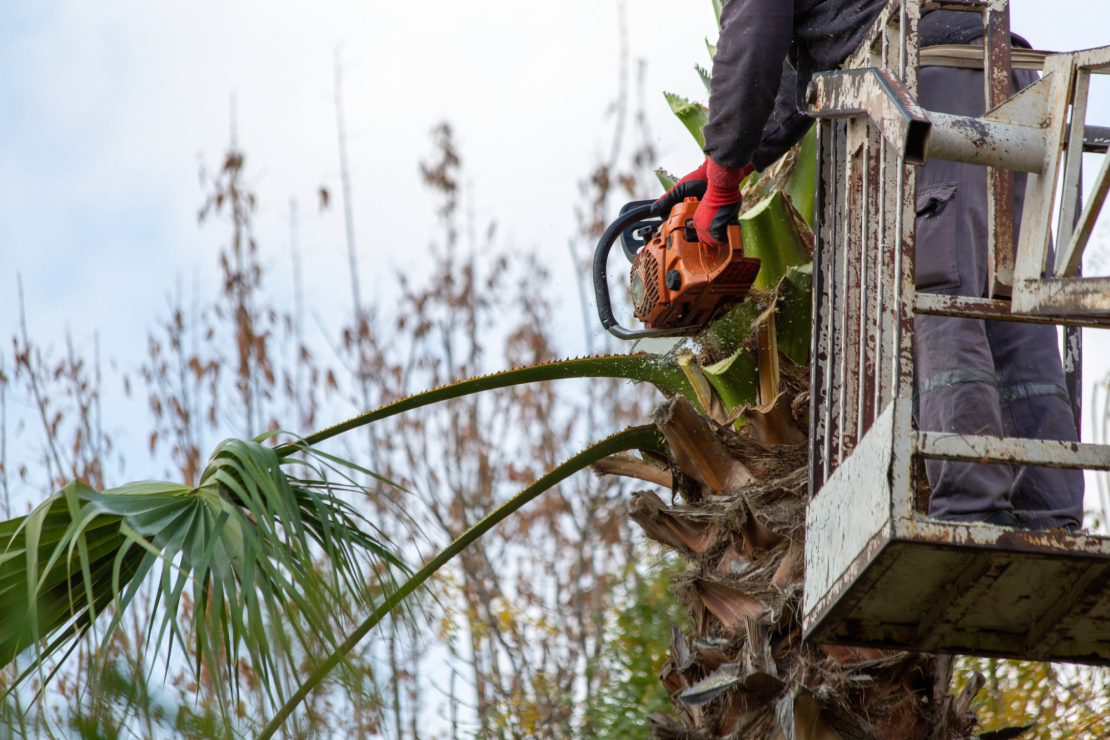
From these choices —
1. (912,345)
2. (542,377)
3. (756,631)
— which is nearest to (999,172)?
(912,345)

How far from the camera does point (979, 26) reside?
2.97m

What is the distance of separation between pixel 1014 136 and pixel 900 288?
37 cm

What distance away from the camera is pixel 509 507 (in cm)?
343

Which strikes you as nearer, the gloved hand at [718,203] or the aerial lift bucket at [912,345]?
the aerial lift bucket at [912,345]

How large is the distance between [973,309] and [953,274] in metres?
0.48

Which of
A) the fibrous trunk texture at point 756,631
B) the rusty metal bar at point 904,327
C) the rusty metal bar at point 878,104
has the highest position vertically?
the rusty metal bar at point 878,104

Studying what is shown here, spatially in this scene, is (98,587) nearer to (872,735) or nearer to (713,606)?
(713,606)

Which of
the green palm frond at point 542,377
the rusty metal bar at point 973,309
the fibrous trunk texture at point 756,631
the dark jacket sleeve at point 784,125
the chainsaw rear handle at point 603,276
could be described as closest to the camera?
the rusty metal bar at point 973,309

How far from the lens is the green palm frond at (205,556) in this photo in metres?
2.40

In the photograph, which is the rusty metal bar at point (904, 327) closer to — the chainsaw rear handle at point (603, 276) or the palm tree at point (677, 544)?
the palm tree at point (677, 544)

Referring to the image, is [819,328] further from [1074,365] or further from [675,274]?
[675,274]

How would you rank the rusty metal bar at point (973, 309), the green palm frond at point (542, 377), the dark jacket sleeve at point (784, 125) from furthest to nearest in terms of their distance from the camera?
Answer: the dark jacket sleeve at point (784, 125) < the green palm frond at point (542, 377) < the rusty metal bar at point (973, 309)

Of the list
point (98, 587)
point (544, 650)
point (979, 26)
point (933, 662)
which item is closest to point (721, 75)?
point (979, 26)

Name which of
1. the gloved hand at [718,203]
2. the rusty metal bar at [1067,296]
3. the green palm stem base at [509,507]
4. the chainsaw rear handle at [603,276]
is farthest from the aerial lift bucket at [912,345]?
the chainsaw rear handle at [603,276]
